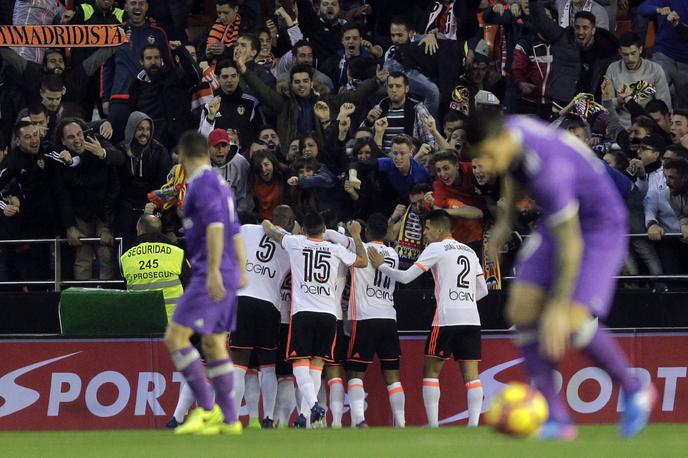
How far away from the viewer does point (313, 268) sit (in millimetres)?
14164

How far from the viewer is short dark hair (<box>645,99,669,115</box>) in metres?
16.6

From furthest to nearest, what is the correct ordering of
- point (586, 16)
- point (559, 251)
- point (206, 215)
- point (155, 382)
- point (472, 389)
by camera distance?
→ point (586, 16)
point (155, 382)
point (472, 389)
point (206, 215)
point (559, 251)

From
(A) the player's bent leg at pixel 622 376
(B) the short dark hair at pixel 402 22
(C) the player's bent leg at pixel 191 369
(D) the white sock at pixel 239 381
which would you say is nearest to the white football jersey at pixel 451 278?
(D) the white sock at pixel 239 381

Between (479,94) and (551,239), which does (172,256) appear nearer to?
(479,94)

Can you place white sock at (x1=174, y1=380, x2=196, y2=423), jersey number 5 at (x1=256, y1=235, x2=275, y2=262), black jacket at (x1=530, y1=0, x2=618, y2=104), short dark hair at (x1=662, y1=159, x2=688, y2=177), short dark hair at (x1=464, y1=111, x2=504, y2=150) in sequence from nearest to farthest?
short dark hair at (x1=464, y1=111, x2=504, y2=150)
white sock at (x1=174, y1=380, x2=196, y2=423)
jersey number 5 at (x1=256, y1=235, x2=275, y2=262)
short dark hair at (x1=662, y1=159, x2=688, y2=177)
black jacket at (x1=530, y1=0, x2=618, y2=104)

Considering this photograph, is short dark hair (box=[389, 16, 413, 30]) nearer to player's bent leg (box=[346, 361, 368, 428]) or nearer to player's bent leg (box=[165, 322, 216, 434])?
player's bent leg (box=[346, 361, 368, 428])

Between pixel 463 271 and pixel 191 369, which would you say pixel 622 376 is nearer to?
pixel 191 369

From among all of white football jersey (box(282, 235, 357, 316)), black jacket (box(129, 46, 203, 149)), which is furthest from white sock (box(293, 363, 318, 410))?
black jacket (box(129, 46, 203, 149))

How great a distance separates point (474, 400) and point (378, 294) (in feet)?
5.12

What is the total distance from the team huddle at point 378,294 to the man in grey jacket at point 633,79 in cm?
392

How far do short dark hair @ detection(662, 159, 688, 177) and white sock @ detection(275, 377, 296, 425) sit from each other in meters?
4.86

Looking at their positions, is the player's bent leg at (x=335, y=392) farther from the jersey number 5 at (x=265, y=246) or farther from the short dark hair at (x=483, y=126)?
the short dark hair at (x=483, y=126)

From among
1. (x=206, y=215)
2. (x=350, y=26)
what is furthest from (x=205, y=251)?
(x=350, y=26)

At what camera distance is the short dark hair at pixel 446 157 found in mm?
14797
